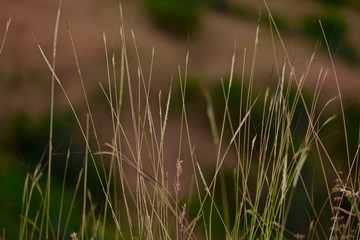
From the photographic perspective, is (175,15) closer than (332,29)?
Yes

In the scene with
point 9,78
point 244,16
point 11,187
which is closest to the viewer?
point 11,187

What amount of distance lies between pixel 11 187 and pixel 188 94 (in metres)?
1.13

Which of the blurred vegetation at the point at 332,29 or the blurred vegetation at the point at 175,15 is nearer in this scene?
the blurred vegetation at the point at 175,15

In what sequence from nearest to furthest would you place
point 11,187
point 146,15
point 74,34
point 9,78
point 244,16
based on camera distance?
1. point 11,187
2. point 9,78
3. point 74,34
4. point 146,15
5. point 244,16

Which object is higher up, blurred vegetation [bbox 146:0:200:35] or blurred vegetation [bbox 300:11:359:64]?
blurred vegetation [bbox 146:0:200:35]

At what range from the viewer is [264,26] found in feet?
18.0

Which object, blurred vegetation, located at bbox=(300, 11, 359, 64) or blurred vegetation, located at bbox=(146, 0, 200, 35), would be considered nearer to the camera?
blurred vegetation, located at bbox=(146, 0, 200, 35)

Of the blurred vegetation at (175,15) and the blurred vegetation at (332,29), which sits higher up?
the blurred vegetation at (175,15)

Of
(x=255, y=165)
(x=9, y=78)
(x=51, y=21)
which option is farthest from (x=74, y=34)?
(x=255, y=165)

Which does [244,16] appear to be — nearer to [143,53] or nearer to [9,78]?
[143,53]

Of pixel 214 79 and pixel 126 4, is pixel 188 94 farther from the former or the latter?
pixel 126 4

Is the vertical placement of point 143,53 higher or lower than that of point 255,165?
higher

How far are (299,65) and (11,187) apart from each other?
1.83 meters

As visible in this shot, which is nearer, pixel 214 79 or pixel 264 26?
pixel 214 79
